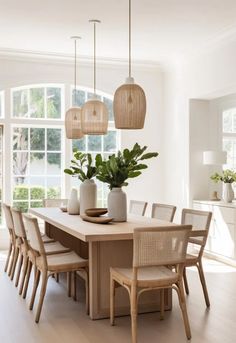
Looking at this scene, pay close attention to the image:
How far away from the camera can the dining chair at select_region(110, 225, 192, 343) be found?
3410 mm

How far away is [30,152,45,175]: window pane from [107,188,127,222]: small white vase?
10.7ft

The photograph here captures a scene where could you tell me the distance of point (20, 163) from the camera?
758 cm

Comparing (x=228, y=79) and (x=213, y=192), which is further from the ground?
Result: (x=228, y=79)

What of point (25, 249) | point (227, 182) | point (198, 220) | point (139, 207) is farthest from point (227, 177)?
point (25, 249)

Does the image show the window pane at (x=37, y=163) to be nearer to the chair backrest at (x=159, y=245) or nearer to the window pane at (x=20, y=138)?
the window pane at (x=20, y=138)

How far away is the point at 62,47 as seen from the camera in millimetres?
7031

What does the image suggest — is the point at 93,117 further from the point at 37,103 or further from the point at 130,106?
the point at 37,103

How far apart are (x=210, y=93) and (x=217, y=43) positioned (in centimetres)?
A: 72

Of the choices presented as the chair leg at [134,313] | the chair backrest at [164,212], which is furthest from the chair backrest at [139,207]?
the chair leg at [134,313]

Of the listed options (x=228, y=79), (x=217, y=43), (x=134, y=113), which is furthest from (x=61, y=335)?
(x=217, y=43)

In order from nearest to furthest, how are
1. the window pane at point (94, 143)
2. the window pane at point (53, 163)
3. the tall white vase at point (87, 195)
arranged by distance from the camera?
the tall white vase at point (87, 195) → the window pane at point (53, 163) → the window pane at point (94, 143)

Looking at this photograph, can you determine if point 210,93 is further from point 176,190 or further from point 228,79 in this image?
point 176,190

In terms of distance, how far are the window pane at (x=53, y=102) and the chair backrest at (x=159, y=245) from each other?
469 cm

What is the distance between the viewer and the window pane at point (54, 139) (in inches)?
305
